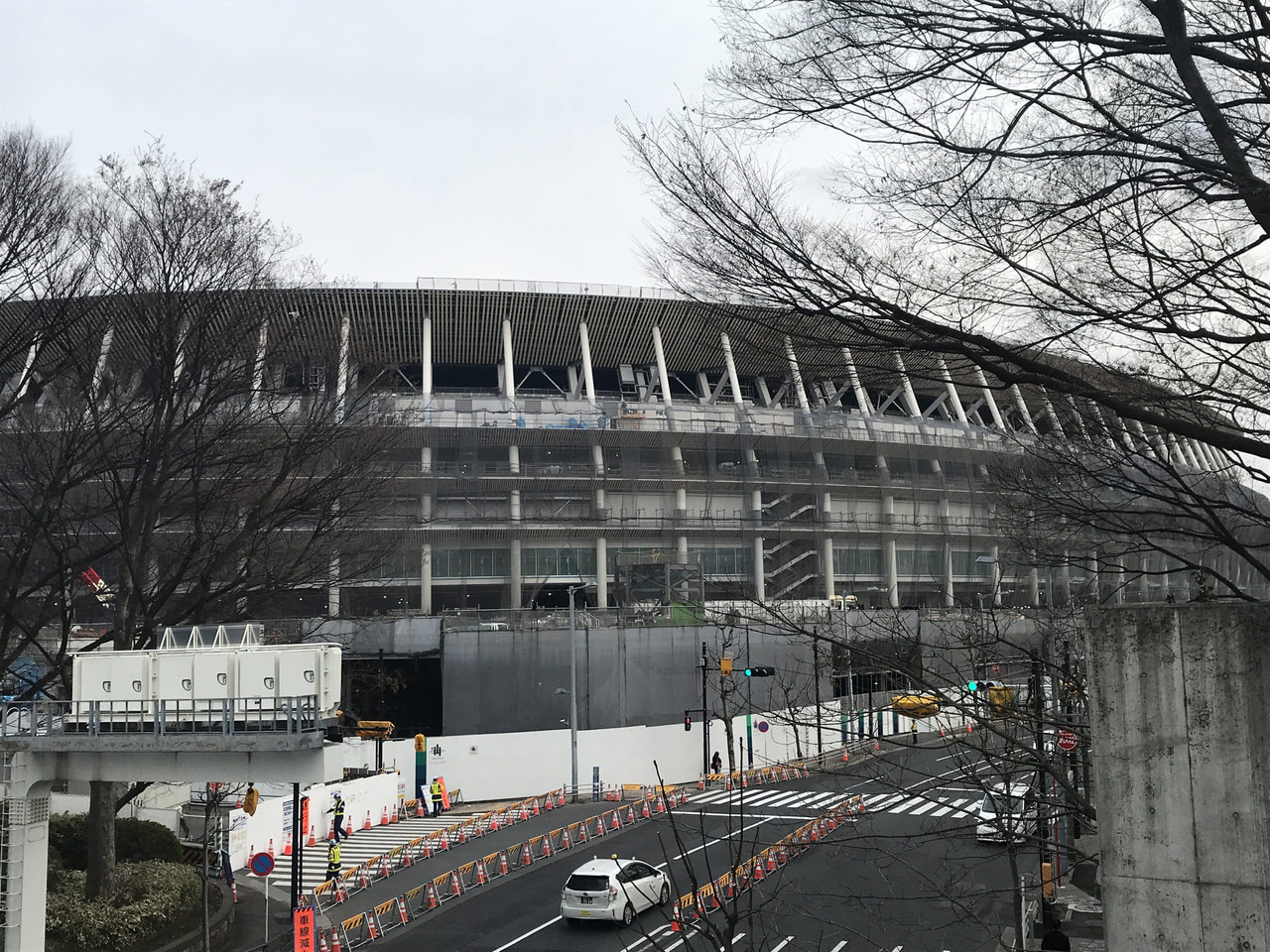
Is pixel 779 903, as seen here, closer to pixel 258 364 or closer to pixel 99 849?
pixel 99 849

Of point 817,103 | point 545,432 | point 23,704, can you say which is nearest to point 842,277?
point 817,103

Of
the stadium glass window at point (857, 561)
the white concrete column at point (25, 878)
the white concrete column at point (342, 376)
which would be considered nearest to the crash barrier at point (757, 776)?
the white concrete column at point (342, 376)

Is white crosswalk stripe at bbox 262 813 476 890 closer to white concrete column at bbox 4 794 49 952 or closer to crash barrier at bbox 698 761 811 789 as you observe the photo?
crash barrier at bbox 698 761 811 789

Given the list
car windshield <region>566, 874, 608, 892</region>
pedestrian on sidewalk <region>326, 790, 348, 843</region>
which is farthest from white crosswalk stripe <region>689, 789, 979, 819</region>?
car windshield <region>566, 874, 608, 892</region>

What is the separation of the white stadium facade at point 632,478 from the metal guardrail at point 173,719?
3509 cm

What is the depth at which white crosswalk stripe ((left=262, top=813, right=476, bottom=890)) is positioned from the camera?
24875mm

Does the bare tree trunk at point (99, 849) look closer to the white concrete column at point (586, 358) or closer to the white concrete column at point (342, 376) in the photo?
the white concrete column at point (342, 376)

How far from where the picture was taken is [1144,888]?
5.35 m

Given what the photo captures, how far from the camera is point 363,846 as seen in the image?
28.0 metres

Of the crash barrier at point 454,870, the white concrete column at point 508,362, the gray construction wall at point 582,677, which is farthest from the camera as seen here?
the white concrete column at point 508,362

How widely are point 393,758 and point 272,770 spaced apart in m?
24.1

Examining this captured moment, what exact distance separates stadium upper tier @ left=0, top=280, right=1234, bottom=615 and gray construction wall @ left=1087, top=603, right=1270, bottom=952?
43.7 m

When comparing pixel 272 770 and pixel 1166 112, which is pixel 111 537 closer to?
pixel 272 770

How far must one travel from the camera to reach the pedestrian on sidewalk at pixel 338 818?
23.9 m
